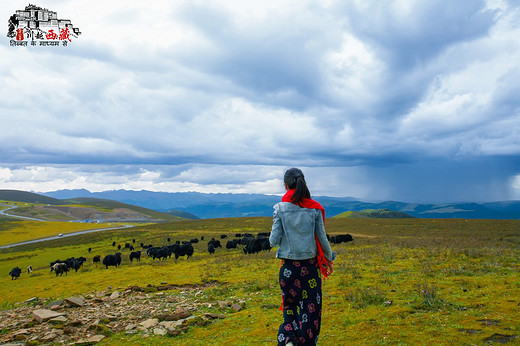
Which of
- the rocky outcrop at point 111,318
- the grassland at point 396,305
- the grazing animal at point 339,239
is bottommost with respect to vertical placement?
the grazing animal at point 339,239

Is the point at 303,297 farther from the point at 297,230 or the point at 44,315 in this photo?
the point at 44,315

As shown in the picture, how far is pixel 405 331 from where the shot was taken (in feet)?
21.7

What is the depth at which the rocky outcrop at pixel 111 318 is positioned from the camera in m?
8.59

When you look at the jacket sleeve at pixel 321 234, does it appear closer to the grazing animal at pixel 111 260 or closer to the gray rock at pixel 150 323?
the gray rock at pixel 150 323

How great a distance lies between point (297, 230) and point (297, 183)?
0.78 meters

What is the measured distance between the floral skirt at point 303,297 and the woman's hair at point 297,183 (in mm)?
1077

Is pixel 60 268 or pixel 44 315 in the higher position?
pixel 44 315

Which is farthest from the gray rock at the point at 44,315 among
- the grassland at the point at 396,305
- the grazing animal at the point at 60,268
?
the grazing animal at the point at 60,268

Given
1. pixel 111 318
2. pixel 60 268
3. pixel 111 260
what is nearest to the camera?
pixel 111 318

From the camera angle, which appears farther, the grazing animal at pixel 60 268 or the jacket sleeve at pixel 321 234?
the grazing animal at pixel 60 268

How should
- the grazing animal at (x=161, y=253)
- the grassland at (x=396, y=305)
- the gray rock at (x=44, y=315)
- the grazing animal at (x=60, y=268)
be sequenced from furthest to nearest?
the grazing animal at (x=161, y=253), the grazing animal at (x=60, y=268), the gray rock at (x=44, y=315), the grassland at (x=396, y=305)

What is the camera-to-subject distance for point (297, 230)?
4.84m

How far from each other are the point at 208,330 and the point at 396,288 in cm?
660

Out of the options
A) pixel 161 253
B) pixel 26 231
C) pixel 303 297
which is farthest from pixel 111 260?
pixel 26 231
